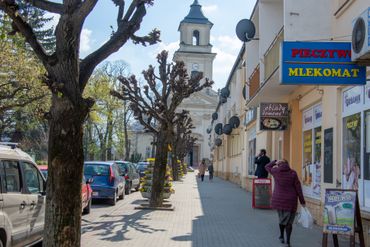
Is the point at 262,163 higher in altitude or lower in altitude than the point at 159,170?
higher

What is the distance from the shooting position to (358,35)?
8086 mm

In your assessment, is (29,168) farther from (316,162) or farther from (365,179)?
(316,162)

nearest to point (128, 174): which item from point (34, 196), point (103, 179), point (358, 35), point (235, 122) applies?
point (103, 179)

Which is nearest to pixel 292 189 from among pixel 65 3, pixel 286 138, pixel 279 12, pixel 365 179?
pixel 365 179

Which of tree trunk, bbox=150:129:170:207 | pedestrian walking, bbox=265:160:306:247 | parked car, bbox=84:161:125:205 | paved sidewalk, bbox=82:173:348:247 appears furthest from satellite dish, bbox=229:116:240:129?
pedestrian walking, bbox=265:160:306:247

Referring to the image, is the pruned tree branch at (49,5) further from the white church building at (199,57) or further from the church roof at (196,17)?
the church roof at (196,17)

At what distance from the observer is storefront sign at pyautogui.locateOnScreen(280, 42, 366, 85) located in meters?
8.79

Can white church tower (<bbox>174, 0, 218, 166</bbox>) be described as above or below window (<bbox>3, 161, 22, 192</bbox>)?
above

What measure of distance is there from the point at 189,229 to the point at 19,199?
5350 millimetres

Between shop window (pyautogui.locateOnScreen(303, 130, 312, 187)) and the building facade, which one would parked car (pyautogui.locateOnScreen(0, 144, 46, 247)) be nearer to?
the building facade

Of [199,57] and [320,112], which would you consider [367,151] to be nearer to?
[320,112]

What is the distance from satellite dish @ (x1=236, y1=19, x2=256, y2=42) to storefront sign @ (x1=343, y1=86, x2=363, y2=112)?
9495 millimetres

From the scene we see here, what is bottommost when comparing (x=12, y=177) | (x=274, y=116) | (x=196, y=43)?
(x=12, y=177)

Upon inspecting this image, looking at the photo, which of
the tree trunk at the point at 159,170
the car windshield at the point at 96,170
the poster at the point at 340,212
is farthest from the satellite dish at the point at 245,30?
the poster at the point at 340,212
